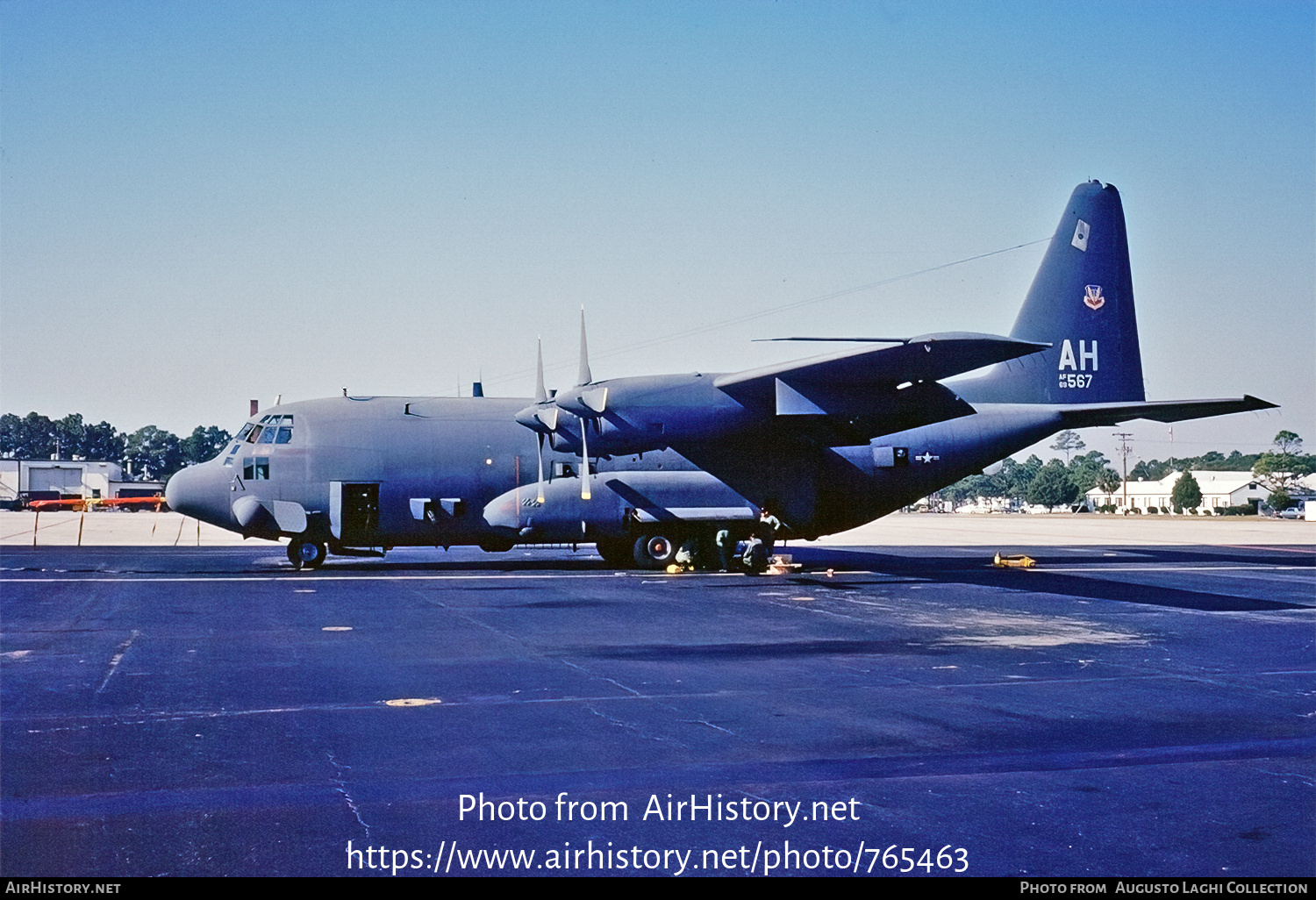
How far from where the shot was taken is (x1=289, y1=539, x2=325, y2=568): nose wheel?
1112 inches

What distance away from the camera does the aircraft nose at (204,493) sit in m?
27.8

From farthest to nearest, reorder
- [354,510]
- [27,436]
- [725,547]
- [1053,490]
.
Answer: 1. [27,436]
2. [1053,490]
3. [725,547]
4. [354,510]

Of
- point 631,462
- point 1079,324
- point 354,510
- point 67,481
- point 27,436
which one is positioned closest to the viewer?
point 354,510

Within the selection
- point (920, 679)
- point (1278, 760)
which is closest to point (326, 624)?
point (920, 679)

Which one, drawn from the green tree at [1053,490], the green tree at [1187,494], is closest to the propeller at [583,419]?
the green tree at [1187,494]

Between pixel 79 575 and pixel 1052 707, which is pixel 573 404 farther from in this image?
pixel 1052 707

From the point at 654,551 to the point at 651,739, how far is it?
19470 millimetres

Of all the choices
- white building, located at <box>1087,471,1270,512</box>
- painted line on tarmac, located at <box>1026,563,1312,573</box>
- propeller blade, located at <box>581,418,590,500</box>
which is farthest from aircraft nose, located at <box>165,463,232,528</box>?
white building, located at <box>1087,471,1270,512</box>

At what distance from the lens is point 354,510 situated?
92.5 ft

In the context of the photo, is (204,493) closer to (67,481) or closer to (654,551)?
(654,551)

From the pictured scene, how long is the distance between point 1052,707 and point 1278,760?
2366 millimetres

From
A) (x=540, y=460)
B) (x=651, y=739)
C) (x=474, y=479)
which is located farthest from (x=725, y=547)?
(x=651, y=739)

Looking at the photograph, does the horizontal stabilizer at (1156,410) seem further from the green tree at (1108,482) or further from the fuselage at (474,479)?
the green tree at (1108,482)

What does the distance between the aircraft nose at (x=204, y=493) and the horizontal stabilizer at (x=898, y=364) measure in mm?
13555
